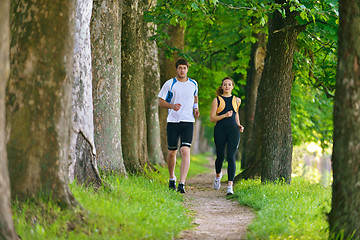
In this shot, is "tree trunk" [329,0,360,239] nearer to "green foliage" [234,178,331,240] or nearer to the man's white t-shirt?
"green foliage" [234,178,331,240]

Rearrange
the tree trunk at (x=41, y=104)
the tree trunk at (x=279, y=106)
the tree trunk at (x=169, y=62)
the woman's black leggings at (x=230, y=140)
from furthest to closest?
the tree trunk at (x=169, y=62), the tree trunk at (x=279, y=106), the woman's black leggings at (x=230, y=140), the tree trunk at (x=41, y=104)

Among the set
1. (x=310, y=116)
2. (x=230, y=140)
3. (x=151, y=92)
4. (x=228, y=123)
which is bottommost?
(x=230, y=140)

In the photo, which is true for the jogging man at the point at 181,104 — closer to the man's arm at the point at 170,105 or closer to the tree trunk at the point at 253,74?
the man's arm at the point at 170,105

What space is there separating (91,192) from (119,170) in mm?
2766

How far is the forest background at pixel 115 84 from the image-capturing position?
16.6 feet

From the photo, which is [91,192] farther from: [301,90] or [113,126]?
[301,90]

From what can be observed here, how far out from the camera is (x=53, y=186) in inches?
203

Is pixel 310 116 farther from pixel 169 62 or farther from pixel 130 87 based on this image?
pixel 130 87

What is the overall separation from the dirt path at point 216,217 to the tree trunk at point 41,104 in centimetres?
170

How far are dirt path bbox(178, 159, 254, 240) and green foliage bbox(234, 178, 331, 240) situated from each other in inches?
7.5

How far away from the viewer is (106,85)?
935cm

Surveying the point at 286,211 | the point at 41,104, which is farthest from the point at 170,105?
the point at 41,104

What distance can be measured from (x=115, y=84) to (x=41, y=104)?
4.52m

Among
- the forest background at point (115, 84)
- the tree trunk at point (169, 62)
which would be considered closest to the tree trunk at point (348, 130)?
the forest background at point (115, 84)
